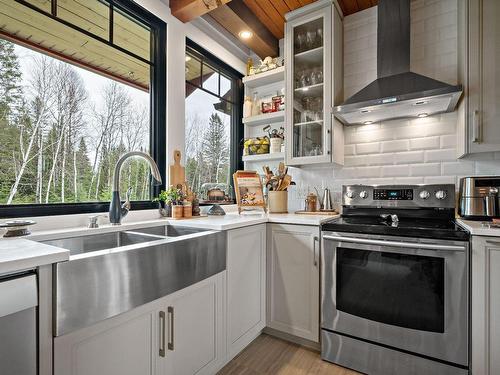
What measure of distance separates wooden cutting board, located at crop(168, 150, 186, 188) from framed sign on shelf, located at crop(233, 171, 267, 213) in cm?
43

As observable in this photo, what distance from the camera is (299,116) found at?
240 cm

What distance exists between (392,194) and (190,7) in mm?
2093

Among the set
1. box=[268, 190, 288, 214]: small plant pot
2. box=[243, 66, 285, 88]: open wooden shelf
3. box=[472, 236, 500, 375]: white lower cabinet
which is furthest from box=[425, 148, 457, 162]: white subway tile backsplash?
box=[243, 66, 285, 88]: open wooden shelf

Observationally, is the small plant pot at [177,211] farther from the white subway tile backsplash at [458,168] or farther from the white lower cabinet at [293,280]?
the white subway tile backsplash at [458,168]

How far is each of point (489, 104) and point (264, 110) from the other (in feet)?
5.72

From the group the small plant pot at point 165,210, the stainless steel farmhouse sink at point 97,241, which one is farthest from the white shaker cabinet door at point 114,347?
the small plant pot at point 165,210

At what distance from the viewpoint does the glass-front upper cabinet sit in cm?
220

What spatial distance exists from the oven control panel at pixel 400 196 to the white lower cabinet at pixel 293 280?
597 millimetres

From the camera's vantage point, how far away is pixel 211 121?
2.67 metres

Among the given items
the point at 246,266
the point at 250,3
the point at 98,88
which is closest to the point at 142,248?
the point at 246,266

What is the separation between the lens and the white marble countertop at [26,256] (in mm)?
728

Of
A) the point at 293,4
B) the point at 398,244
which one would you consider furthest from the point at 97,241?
the point at 293,4

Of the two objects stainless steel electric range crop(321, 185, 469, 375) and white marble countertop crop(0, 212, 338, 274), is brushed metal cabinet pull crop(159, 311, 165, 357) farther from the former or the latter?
stainless steel electric range crop(321, 185, 469, 375)

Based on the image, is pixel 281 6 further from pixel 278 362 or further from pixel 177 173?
pixel 278 362
